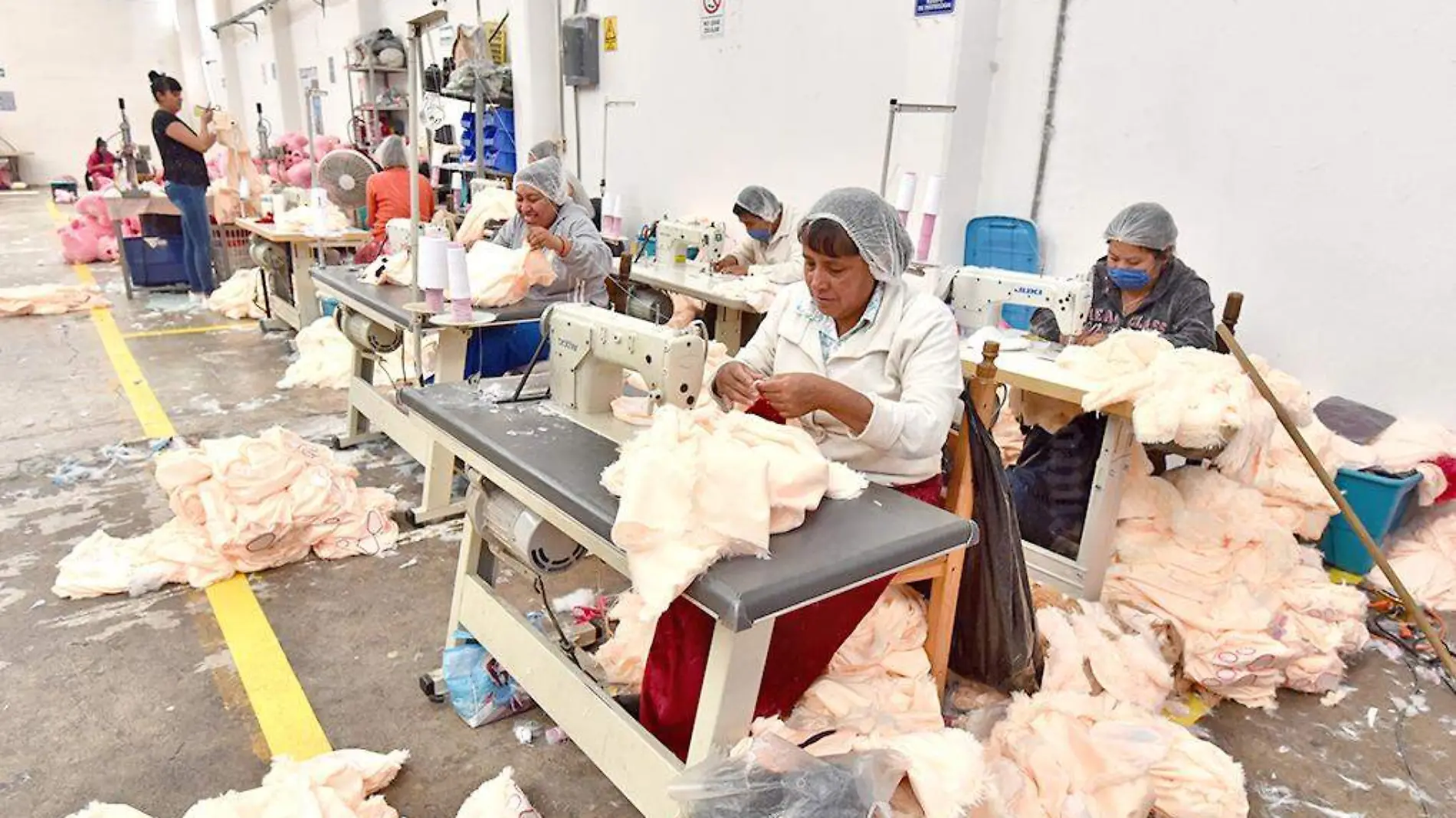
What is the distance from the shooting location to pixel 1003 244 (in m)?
4.87

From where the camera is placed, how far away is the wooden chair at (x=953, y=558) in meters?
1.92

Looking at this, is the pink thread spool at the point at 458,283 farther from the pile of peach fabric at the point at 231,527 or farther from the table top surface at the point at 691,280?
the table top surface at the point at 691,280

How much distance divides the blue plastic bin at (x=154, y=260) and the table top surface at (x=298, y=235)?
2021mm

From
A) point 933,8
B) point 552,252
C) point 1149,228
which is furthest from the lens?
point 933,8

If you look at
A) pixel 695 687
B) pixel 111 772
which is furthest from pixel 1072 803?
pixel 111 772

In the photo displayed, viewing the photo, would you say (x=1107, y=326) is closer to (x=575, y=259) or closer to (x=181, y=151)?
(x=575, y=259)

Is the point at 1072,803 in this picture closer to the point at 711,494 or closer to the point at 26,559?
the point at 711,494

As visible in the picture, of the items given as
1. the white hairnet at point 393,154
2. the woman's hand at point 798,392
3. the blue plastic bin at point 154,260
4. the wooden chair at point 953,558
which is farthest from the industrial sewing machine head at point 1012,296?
the blue plastic bin at point 154,260

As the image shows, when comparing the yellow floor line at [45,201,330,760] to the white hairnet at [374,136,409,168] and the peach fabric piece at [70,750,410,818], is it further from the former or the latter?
the white hairnet at [374,136,409,168]

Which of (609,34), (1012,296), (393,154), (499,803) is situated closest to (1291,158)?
(1012,296)

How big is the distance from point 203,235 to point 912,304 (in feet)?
24.4

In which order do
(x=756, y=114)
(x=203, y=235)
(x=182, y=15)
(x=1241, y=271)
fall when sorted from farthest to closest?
(x=182, y=15), (x=203, y=235), (x=756, y=114), (x=1241, y=271)

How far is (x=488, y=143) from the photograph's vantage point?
862 centimetres

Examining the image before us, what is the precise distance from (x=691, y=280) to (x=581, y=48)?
3771 mm
